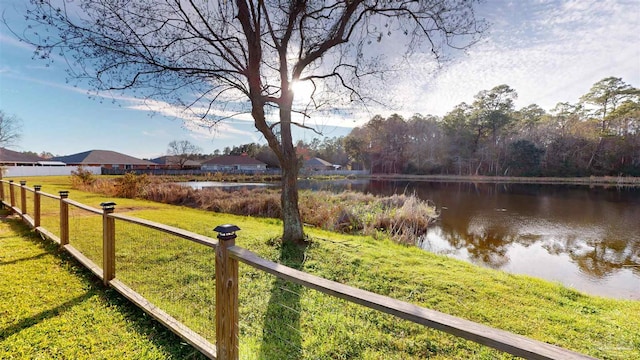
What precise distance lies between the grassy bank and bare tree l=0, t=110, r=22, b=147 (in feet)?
126

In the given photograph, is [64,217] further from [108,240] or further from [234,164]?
[234,164]

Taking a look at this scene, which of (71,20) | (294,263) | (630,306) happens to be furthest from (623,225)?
(71,20)

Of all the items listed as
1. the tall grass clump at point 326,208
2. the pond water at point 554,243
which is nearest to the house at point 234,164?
the tall grass clump at point 326,208

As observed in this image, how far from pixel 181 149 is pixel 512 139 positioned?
206 feet

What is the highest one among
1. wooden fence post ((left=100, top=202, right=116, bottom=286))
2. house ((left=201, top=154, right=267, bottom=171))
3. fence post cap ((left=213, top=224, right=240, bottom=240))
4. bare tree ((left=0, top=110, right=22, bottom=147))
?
bare tree ((left=0, top=110, right=22, bottom=147))

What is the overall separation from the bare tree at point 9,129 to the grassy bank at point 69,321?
38.3 m

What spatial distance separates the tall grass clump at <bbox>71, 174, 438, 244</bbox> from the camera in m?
9.31

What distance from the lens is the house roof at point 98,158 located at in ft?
144

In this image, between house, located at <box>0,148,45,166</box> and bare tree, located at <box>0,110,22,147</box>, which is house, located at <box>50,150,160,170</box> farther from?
bare tree, located at <box>0,110,22,147</box>

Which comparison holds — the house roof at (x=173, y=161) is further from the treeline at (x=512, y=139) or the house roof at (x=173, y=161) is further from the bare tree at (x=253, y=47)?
the bare tree at (x=253, y=47)

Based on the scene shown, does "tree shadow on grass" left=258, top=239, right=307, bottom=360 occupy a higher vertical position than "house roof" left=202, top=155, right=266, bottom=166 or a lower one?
lower

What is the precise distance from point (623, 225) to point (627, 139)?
38.4 m

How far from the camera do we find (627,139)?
117 feet

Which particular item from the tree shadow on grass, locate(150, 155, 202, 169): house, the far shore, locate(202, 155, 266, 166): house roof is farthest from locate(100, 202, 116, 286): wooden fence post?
locate(150, 155, 202, 169): house
